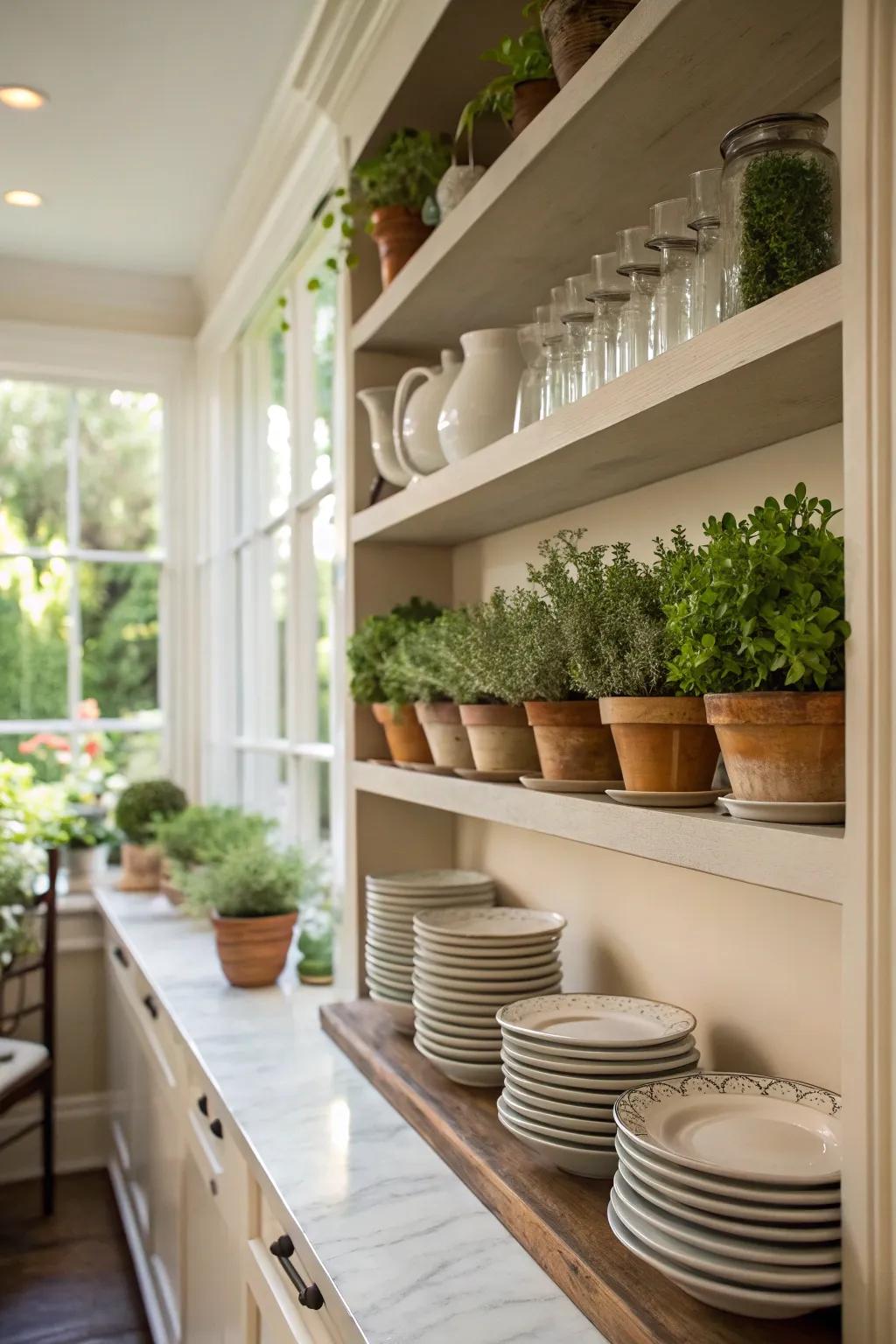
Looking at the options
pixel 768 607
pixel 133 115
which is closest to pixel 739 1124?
pixel 768 607

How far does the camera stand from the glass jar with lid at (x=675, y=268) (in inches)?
43.0

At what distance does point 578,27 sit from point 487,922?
3.84 feet

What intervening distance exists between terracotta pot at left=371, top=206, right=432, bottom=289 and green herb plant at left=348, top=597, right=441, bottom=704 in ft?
1.77

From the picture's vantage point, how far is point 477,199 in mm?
1433

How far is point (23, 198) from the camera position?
321 cm

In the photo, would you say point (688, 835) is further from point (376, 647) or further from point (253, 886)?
point (253, 886)

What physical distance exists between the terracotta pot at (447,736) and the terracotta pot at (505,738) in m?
0.11

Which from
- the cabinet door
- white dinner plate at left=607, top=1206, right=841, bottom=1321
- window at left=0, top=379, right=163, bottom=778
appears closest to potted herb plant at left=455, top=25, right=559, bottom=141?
white dinner plate at left=607, top=1206, right=841, bottom=1321

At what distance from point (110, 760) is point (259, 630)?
844 millimetres

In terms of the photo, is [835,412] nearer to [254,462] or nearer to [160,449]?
[254,462]

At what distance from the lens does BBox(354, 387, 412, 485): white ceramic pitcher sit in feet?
6.24

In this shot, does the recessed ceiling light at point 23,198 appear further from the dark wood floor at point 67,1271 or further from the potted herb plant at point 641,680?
the dark wood floor at point 67,1271

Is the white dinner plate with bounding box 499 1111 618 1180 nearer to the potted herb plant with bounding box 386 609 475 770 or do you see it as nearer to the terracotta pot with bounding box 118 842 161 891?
the potted herb plant with bounding box 386 609 475 770

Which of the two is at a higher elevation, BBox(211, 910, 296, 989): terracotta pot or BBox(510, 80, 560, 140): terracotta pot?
BBox(510, 80, 560, 140): terracotta pot
